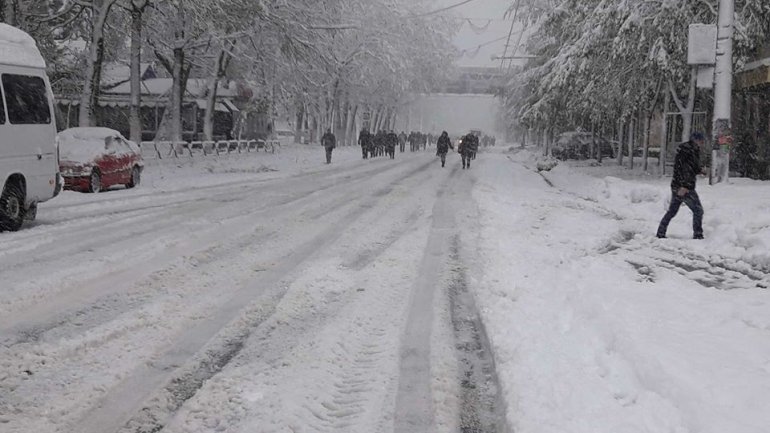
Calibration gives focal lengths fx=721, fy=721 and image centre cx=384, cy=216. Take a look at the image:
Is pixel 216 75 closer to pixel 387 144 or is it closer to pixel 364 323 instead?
pixel 387 144

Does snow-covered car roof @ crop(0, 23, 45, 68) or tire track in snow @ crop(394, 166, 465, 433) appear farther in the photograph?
snow-covered car roof @ crop(0, 23, 45, 68)

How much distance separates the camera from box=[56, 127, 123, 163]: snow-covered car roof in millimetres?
17922

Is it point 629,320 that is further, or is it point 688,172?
point 688,172

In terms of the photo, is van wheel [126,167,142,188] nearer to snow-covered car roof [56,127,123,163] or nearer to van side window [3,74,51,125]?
snow-covered car roof [56,127,123,163]

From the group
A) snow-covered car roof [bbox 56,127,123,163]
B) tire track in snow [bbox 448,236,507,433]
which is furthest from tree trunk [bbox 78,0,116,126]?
tire track in snow [bbox 448,236,507,433]

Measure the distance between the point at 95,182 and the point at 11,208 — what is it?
7.23 metres

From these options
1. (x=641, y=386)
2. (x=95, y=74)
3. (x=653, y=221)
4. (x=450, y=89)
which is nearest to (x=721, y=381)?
(x=641, y=386)

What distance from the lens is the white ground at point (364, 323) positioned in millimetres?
4320

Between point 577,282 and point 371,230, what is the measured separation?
4.64 m

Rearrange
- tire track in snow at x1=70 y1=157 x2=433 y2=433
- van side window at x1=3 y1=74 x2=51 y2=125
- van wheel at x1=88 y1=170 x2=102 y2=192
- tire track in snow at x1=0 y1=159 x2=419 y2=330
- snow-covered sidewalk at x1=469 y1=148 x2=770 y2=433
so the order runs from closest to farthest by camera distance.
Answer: tire track in snow at x1=70 y1=157 x2=433 y2=433
snow-covered sidewalk at x1=469 y1=148 x2=770 y2=433
tire track in snow at x1=0 y1=159 x2=419 y2=330
van side window at x1=3 y1=74 x2=51 y2=125
van wheel at x1=88 y1=170 x2=102 y2=192

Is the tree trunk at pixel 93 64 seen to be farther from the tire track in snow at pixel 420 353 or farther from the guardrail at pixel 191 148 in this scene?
the tire track in snow at pixel 420 353

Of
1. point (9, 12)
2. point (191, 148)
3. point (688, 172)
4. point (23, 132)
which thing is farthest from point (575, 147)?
point (23, 132)

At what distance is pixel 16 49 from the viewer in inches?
456

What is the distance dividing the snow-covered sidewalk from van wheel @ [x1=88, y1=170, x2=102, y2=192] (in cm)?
1012
